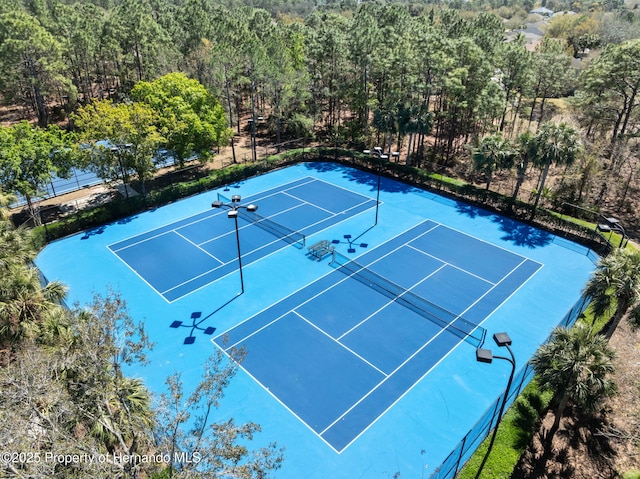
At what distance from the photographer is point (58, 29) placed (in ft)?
184

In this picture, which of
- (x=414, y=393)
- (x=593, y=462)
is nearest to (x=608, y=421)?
(x=593, y=462)

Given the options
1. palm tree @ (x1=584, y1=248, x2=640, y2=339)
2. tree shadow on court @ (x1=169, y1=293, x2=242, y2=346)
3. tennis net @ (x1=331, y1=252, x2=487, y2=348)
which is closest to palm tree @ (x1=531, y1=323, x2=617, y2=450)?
palm tree @ (x1=584, y1=248, x2=640, y2=339)

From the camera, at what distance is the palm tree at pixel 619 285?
19.3m

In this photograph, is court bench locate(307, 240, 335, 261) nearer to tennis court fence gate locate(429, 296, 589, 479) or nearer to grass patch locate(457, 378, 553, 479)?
tennis court fence gate locate(429, 296, 589, 479)

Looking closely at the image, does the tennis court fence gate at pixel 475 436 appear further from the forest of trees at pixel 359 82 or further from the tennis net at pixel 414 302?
the forest of trees at pixel 359 82

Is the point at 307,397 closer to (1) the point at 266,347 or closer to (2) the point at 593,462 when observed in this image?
(1) the point at 266,347

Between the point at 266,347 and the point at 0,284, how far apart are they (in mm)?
11518

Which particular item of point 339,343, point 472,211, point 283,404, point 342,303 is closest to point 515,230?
point 472,211

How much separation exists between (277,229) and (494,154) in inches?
696

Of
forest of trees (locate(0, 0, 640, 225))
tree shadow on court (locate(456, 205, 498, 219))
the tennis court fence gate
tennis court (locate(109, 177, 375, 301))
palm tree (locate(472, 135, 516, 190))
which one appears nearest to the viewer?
the tennis court fence gate

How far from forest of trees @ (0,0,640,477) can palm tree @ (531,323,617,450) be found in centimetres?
1116

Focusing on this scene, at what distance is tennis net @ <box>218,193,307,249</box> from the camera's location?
31.4m

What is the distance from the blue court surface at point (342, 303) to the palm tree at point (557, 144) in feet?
18.4

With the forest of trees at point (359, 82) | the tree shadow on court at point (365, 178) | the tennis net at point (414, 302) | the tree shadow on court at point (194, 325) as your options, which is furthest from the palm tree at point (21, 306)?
the tree shadow on court at point (365, 178)
